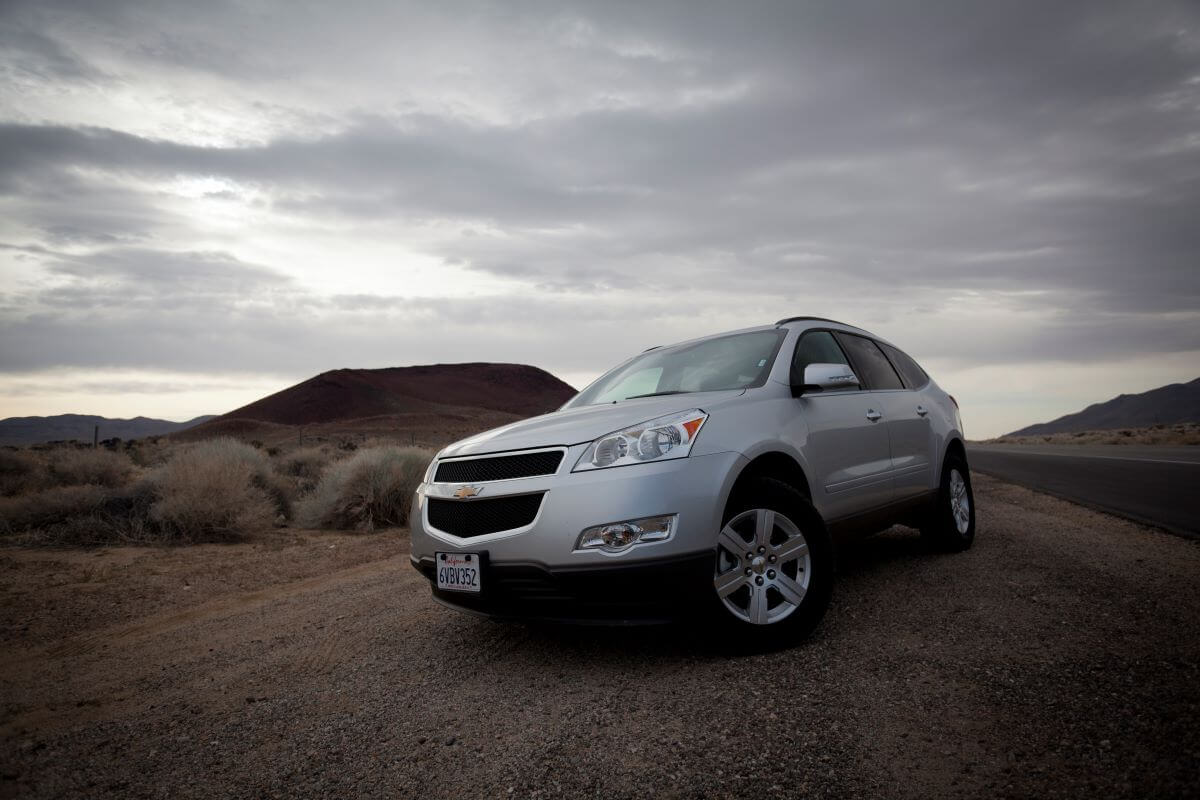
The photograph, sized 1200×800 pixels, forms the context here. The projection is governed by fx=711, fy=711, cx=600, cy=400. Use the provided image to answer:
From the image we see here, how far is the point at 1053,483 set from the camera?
37.7 feet

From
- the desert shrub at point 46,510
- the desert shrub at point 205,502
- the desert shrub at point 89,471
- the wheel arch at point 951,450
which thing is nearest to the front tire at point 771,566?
the wheel arch at point 951,450

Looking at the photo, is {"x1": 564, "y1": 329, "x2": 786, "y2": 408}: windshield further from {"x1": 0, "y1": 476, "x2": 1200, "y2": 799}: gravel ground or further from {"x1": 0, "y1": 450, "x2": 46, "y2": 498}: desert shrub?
{"x1": 0, "y1": 450, "x2": 46, "y2": 498}: desert shrub

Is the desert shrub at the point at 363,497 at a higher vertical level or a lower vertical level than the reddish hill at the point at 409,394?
lower

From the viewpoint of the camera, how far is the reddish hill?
71.8 metres

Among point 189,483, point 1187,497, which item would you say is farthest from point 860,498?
point 189,483

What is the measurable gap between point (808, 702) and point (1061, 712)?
0.95 meters

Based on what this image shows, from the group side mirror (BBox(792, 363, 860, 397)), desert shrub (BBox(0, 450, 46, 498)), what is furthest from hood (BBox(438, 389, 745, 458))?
desert shrub (BBox(0, 450, 46, 498))

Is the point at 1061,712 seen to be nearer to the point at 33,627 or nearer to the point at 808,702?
the point at 808,702

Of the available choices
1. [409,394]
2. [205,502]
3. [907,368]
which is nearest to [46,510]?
[205,502]

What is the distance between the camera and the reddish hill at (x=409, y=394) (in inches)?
2825

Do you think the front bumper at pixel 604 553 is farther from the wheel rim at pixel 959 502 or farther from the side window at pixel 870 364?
the wheel rim at pixel 959 502

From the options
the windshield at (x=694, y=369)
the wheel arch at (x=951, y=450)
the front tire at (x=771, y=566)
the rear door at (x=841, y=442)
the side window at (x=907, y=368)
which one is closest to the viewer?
the front tire at (x=771, y=566)

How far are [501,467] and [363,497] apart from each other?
7395 mm

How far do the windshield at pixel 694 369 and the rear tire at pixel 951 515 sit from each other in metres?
2.32
